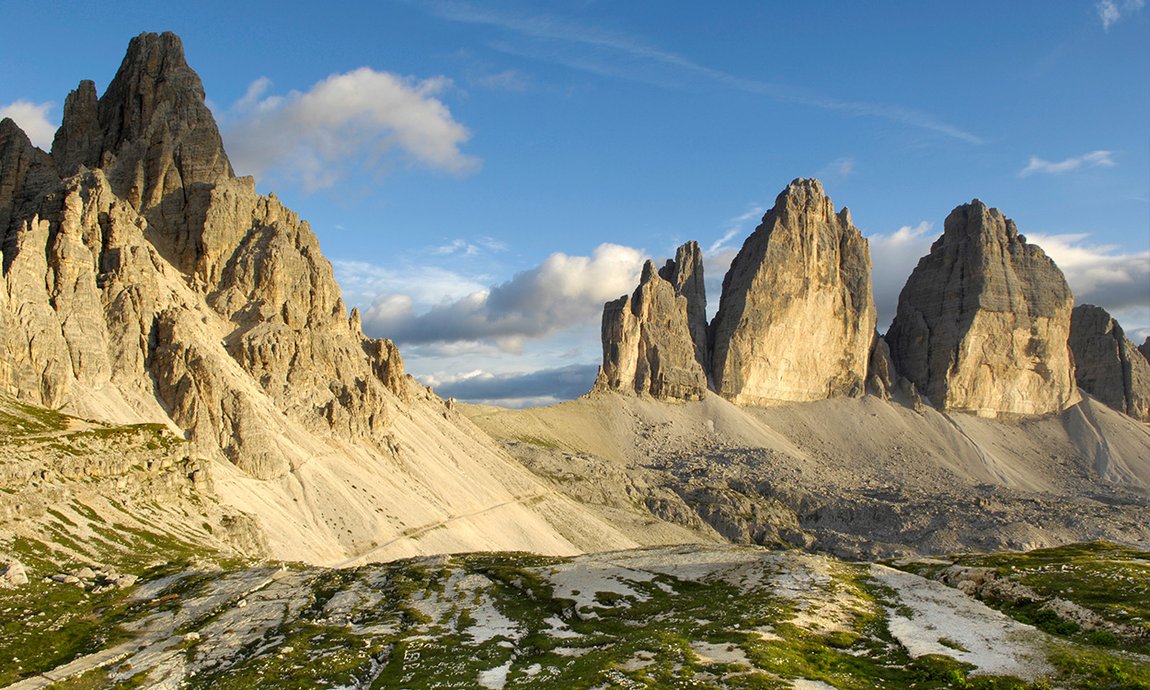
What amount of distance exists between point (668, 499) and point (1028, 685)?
128m

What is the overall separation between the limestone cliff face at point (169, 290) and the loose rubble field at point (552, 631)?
37170 millimetres

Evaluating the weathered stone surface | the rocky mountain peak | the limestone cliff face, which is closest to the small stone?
the limestone cliff face

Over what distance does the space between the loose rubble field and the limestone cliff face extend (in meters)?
37.2

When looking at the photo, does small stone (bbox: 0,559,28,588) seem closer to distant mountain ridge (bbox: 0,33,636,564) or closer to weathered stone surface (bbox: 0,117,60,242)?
distant mountain ridge (bbox: 0,33,636,564)

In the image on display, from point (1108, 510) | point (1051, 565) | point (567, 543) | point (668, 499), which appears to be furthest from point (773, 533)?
point (1051, 565)

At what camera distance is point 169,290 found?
10269 cm

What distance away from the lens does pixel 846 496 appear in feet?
559

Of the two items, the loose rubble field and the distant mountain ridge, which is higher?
the distant mountain ridge

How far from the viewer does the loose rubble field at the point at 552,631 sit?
30672mm

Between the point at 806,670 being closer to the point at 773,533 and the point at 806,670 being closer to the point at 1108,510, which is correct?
the point at 773,533

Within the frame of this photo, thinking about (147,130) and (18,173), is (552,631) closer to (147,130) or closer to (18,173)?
(18,173)

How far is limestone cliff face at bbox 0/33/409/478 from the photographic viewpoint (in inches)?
3337

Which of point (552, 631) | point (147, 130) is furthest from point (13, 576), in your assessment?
point (147, 130)

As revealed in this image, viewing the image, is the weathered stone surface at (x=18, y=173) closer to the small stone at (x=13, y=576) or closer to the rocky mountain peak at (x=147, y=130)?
the rocky mountain peak at (x=147, y=130)
